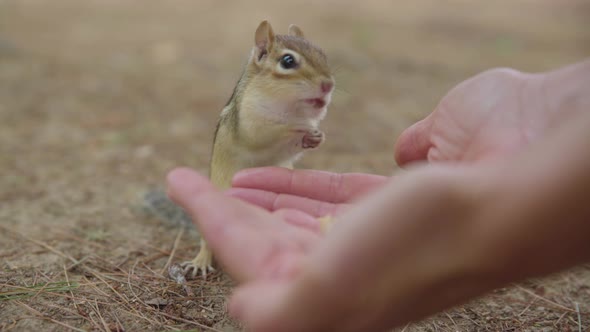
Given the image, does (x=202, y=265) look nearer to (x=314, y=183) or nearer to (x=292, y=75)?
(x=314, y=183)

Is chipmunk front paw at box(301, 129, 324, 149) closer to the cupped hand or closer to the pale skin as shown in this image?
the cupped hand

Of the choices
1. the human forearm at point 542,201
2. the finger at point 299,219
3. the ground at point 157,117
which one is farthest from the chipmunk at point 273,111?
the human forearm at point 542,201

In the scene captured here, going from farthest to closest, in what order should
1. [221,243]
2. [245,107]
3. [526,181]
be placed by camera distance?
[245,107]
[221,243]
[526,181]

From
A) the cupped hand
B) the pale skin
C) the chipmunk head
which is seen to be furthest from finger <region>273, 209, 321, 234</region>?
the chipmunk head

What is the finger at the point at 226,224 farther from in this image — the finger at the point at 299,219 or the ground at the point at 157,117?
the ground at the point at 157,117

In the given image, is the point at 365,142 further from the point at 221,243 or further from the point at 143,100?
the point at 221,243

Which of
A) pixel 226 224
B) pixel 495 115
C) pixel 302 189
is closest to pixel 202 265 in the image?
pixel 302 189

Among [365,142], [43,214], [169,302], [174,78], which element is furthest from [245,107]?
[174,78]
